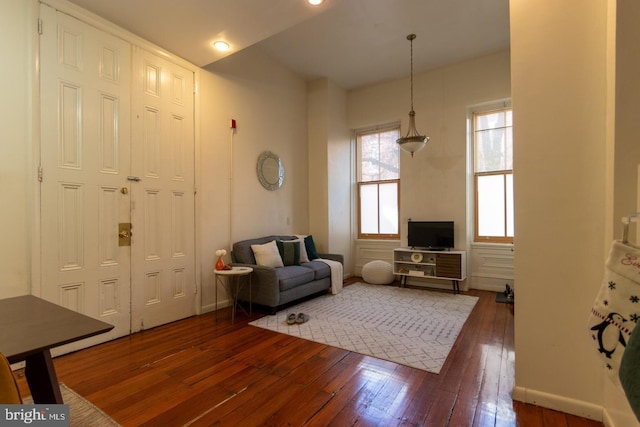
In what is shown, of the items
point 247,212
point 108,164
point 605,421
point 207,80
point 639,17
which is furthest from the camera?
point 247,212

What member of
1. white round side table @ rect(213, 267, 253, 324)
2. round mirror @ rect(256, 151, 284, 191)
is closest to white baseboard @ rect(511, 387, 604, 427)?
white round side table @ rect(213, 267, 253, 324)

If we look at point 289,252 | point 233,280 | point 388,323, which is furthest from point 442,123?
point 233,280

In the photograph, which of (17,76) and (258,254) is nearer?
(17,76)

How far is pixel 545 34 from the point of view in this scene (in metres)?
1.84

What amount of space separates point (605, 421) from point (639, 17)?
6.88 feet

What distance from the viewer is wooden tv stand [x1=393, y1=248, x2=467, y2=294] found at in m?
4.70

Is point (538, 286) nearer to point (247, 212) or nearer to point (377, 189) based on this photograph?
point (247, 212)

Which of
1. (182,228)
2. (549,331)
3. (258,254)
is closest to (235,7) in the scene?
(182,228)

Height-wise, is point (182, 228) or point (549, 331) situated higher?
point (182, 228)

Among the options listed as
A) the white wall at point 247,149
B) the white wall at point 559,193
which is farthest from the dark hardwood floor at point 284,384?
the white wall at point 247,149

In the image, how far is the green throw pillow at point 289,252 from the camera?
432 centimetres

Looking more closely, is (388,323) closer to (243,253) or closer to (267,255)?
(267,255)

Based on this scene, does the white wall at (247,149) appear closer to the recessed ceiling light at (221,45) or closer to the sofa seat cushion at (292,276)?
the recessed ceiling light at (221,45)

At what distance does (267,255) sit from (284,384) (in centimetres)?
207
